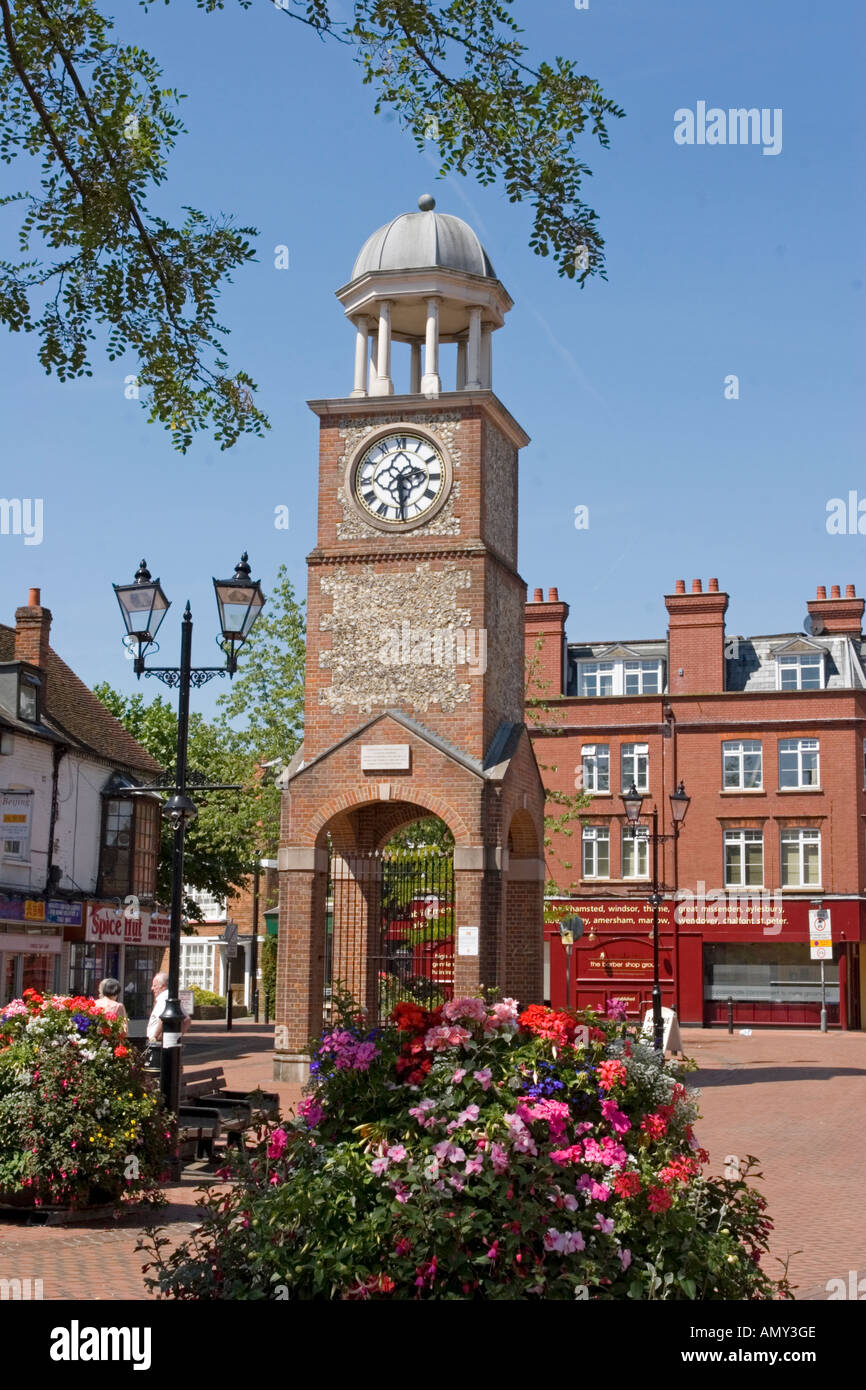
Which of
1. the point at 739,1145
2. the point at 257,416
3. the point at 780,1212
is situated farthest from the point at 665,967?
the point at 257,416

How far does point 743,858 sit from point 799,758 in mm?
3601

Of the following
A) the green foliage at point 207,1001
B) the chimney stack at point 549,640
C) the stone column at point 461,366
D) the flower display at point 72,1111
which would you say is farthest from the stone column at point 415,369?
the green foliage at point 207,1001

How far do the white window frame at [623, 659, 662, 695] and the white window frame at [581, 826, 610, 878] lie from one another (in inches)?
194

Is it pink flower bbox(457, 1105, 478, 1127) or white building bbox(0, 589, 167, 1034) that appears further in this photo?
white building bbox(0, 589, 167, 1034)

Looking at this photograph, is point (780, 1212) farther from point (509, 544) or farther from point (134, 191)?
point (509, 544)

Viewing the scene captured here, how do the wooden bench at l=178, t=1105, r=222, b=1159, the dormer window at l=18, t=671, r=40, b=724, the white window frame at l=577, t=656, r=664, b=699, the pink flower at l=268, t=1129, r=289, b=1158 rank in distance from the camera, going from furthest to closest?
the white window frame at l=577, t=656, r=664, b=699 → the dormer window at l=18, t=671, r=40, b=724 → the wooden bench at l=178, t=1105, r=222, b=1159 → the pink flower at l=268, t=1129, r=289, b=1158

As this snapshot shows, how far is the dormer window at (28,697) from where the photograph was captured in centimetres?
3241

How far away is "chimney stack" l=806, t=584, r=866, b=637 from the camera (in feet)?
157

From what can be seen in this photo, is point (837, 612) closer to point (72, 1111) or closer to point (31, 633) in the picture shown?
point (31, 633)

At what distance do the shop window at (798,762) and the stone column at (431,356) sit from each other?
25.8m

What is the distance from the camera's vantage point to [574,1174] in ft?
19.1

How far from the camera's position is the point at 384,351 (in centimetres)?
2309

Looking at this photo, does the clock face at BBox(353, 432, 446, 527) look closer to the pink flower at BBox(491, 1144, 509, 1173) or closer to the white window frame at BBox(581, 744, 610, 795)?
the pink flower at BBox(491, 1144, 509, 1173)

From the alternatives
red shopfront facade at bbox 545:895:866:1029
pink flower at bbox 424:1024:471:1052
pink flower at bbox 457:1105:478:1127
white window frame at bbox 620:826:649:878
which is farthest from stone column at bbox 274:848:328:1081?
white window frame at bbox 620:826:649:878
